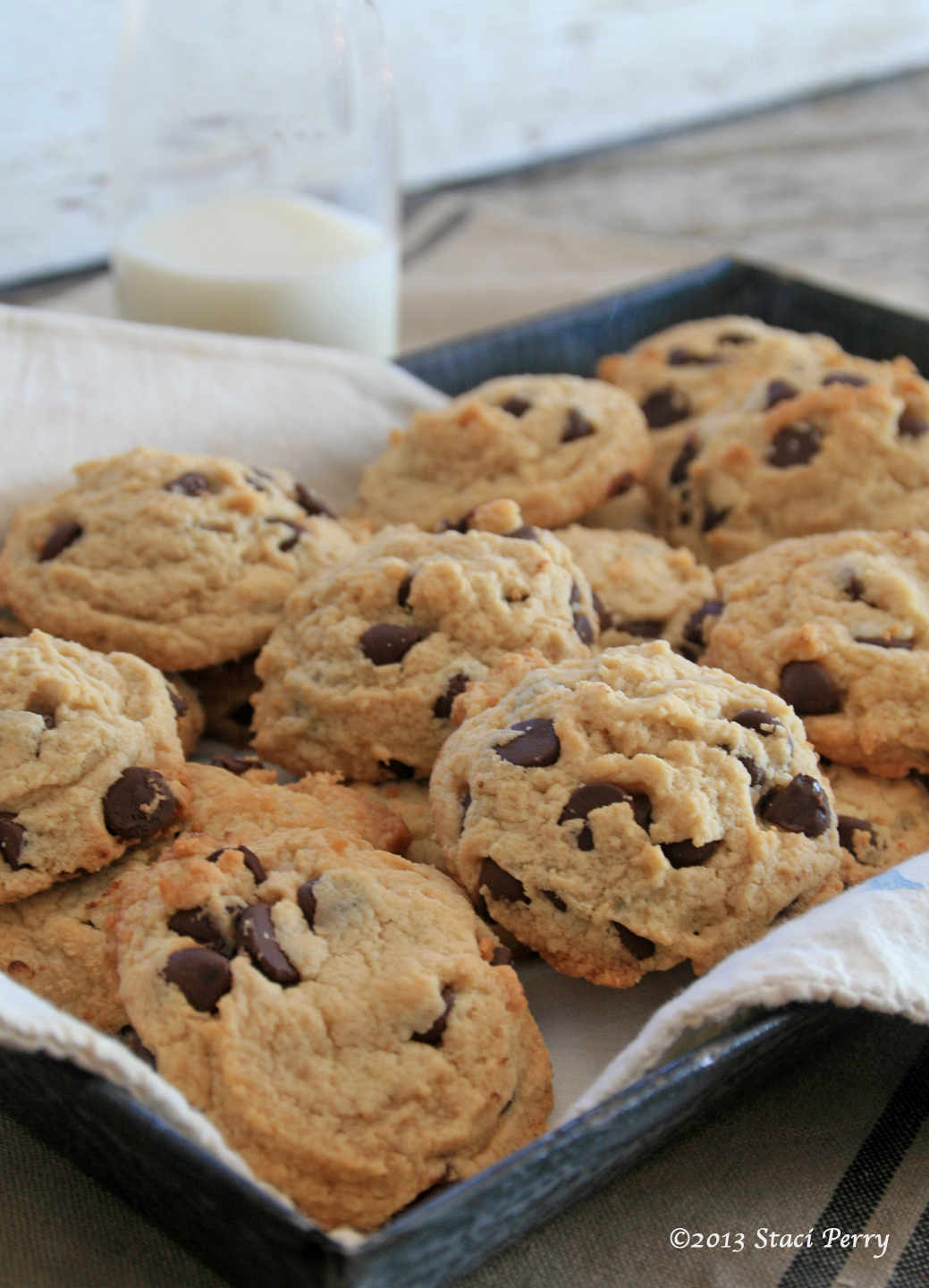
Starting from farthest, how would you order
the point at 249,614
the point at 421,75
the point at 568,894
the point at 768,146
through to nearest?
the point at 768,146, the point at 421,75, the point at 249,614, the point at 568,894

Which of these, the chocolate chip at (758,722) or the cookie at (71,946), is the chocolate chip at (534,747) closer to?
the chocolate chip at (758,722)

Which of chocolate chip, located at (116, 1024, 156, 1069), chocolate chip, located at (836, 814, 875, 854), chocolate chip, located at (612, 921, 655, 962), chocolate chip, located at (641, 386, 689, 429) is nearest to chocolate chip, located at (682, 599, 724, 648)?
chocolate chip, located at (836, 814, 875, 854)

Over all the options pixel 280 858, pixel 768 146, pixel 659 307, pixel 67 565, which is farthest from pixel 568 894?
pixel 768 146

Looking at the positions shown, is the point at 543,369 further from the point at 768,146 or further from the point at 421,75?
the point at 768,146

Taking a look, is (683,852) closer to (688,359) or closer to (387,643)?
(387,643)

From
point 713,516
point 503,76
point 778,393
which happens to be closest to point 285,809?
point 713,516

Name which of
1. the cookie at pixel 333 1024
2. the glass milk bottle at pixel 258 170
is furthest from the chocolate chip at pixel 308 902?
the glass milk bottle at pixel 258 170
